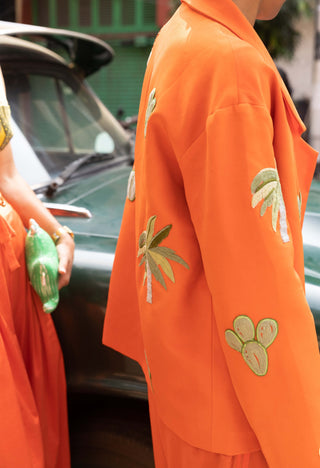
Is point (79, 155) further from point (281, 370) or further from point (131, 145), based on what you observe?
point (281, 370)

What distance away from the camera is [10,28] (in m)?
2.22

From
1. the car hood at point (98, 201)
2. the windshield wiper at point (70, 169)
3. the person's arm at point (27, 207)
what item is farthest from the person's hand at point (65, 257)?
the windshield wiper at point (70, 169)

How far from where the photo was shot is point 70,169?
2361 mm

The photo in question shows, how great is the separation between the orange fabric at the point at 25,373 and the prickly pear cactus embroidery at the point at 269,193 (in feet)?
2.37

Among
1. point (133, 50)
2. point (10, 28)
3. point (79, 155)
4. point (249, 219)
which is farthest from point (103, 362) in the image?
point (133, 50)

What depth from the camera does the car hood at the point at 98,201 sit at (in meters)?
1.89

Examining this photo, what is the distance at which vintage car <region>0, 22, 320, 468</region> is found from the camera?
5.51 ft

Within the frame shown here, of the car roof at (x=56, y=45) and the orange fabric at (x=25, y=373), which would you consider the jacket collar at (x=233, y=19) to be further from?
the car roof at (x=56, y=45)

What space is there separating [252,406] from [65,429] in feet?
2.83

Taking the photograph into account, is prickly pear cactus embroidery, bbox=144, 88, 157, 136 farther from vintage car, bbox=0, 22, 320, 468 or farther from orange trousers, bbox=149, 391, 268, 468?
vintage car, bbox=0, 22, 320, 468

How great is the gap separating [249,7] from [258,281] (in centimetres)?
54

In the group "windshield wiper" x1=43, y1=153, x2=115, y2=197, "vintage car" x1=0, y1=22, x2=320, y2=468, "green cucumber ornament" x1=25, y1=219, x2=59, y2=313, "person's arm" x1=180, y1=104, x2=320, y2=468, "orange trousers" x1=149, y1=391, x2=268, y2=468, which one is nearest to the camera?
"person's arm" x1=180, y1=104, x2=320, y2=468

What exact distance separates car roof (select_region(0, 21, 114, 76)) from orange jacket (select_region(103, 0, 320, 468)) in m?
1.41

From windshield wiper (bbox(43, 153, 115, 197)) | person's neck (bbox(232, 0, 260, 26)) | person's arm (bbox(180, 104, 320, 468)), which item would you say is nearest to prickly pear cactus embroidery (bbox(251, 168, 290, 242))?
person's arm (bbox(180, 104, 320, 468))
